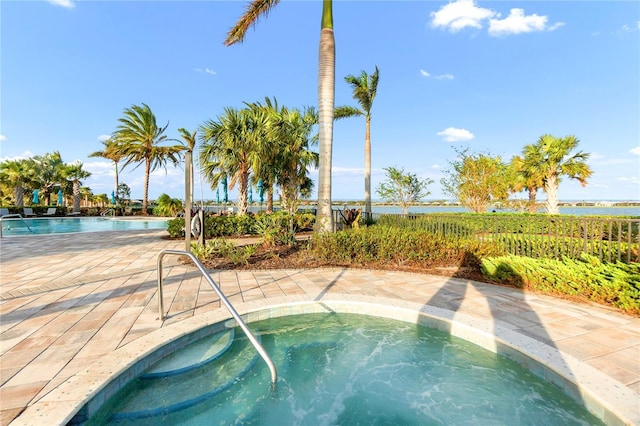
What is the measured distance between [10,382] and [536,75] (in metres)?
20.2

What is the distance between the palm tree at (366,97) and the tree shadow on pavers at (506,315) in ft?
38.7

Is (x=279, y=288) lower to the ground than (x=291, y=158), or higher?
lower

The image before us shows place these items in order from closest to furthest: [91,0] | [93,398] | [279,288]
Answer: [93,398], [279,288], [91,0]

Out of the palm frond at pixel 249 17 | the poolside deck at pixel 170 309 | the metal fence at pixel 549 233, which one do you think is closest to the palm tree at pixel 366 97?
the metal fence at pixel 549 233

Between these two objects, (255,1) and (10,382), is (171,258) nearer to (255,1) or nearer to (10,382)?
(10,382)

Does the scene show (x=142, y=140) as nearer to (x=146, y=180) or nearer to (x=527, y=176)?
(x=146, y=180)

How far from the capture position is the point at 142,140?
24.8 meters

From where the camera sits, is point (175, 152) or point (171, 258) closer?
point (171, 258)

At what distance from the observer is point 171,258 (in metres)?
7.04

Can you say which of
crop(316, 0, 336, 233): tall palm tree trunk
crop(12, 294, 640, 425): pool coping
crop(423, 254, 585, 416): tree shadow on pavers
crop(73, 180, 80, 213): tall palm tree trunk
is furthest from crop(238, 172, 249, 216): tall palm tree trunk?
crop(73, 180, 80, 213): tall palm tree trunk

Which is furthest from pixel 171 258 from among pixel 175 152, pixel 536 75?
pixel 175 152

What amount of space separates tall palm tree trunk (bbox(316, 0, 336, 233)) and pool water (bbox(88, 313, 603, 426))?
15.0ft

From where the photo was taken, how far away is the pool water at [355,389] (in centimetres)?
232

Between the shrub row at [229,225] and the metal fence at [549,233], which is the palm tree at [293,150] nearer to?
the shrub row at [229,225]
